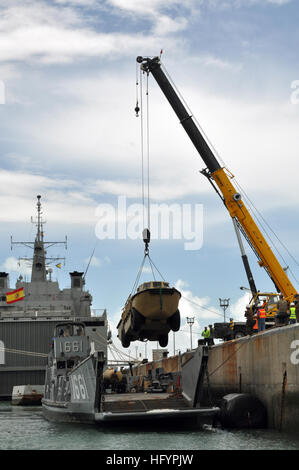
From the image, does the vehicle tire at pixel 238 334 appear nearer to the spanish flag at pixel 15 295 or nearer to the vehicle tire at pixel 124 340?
the vehicle tire at pixel 124 340

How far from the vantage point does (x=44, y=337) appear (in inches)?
1943

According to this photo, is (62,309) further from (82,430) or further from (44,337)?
(82,430)

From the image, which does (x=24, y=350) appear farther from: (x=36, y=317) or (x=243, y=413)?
(x=243, y=413)

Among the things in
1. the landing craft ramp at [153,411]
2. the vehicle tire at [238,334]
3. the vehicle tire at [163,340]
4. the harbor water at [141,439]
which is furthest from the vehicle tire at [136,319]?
the harbor water at [141,439]

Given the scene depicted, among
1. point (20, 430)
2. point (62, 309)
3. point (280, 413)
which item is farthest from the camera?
point (62, 309)

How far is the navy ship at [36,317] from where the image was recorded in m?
48.5

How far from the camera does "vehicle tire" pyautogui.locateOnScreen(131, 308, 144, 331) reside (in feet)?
88.7

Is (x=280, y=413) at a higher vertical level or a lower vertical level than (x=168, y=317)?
lower

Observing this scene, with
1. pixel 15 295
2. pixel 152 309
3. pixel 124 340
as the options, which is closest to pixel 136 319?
pixel 152 309

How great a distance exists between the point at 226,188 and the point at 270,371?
14.6 m

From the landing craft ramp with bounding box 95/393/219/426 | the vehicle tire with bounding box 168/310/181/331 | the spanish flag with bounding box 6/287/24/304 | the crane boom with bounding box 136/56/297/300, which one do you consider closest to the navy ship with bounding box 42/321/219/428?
the landing craft ramp with bounding box 95/393/219/426

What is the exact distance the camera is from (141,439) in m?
18.0
